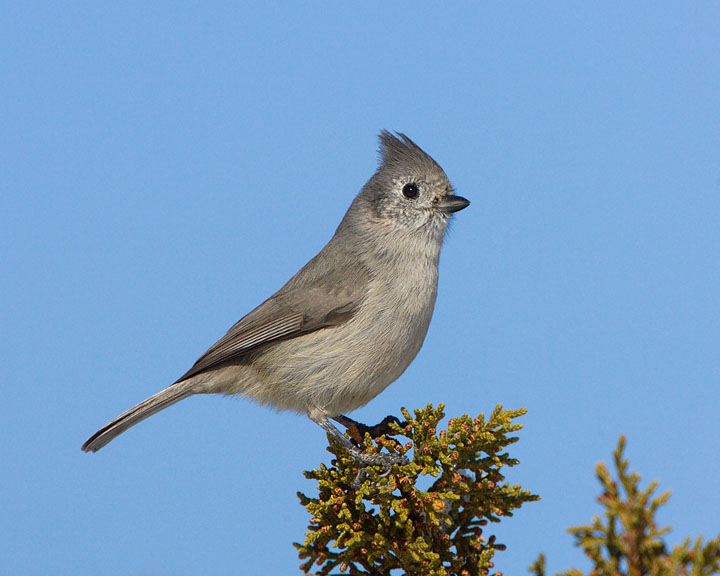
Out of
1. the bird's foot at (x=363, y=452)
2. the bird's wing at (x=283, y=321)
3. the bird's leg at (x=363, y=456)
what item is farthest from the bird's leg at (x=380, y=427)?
the bird's wing at (x=283, y=321)

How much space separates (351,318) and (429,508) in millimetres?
1385

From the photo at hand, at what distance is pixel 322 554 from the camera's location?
363 cm

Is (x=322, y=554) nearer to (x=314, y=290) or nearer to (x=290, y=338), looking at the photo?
(x=290, y=338)

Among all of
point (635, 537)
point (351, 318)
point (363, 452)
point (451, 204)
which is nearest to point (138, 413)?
point (351, 318)

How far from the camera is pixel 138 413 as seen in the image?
4707 mm

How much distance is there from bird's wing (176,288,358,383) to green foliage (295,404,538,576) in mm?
1064

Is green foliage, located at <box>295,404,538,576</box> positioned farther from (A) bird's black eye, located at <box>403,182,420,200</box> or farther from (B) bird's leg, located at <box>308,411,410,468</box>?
(A) bird's black eye, located at <box>403,182,420,200</box>

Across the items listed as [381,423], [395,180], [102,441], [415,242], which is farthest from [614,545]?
[102,441]

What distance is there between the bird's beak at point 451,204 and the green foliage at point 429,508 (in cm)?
154

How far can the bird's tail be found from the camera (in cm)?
470

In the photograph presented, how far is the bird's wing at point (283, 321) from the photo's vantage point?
448 cm

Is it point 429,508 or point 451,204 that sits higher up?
point 451,204

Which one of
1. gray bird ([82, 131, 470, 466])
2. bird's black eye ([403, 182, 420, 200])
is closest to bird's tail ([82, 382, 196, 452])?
gray bird ([82, 131, 470, 466])

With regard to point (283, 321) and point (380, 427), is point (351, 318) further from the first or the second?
point (380, 427)
